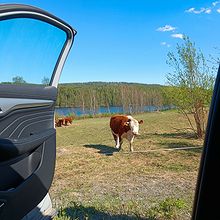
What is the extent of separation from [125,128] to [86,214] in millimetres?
5686

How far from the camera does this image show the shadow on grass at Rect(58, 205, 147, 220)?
9.48ft

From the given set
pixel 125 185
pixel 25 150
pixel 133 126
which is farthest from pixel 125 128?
pixel 25 150

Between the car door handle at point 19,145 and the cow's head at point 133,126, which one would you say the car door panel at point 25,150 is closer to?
the car door handle at point 19,145

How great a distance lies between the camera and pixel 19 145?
72.0 inches

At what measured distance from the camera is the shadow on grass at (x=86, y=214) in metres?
2.89

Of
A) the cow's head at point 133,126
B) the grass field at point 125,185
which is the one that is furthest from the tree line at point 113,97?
the grass field at point 125,185

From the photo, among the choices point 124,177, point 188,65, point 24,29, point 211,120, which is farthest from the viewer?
point 188,65

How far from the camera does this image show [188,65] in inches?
436

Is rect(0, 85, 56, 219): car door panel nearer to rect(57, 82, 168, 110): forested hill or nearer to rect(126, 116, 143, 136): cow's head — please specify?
rect(126, 116, 143, 136): cow's head

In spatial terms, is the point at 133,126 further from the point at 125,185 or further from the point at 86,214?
the point at 86,214

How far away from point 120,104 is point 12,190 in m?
36.9

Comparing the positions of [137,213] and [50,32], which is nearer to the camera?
[50,32]

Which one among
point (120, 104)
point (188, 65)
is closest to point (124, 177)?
point (188, 65)

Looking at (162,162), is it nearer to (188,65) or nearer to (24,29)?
(24,29)
